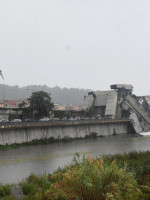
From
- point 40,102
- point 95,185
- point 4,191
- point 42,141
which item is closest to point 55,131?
point 42,141

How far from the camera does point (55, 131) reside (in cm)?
7875

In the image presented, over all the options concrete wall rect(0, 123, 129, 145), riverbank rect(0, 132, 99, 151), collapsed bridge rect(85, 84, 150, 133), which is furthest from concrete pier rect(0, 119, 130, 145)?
collapsed bridge rect(85, 84, 150, 133)

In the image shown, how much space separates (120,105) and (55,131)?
177 feet

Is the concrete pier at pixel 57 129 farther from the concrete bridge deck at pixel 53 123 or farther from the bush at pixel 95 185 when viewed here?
the bush at pixel 95 185

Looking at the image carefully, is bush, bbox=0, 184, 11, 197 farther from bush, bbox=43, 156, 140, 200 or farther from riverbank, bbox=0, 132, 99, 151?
riverbank, bbox=0, 132, 99, 151

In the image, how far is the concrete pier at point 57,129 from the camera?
66.6 metres

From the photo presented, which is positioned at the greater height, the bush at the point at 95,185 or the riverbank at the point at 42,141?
the bush at the point at 95,185

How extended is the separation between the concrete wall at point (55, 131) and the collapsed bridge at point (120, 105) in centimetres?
942

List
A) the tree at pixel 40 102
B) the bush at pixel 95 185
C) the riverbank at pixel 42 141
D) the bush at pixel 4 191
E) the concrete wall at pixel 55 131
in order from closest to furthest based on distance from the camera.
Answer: the bush at pixel 95 185
the bush at pixel 4 191
the riverbank at pixel 42 141
the concrete wall at pixel 55 131
the tree at pixel 40 102

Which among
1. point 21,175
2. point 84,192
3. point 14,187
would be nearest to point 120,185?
point 84,192

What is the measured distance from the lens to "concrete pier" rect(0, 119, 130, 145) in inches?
2621

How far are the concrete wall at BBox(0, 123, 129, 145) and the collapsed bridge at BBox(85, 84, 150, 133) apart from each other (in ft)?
30.9

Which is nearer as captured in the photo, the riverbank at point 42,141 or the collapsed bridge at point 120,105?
the riverbank at point 42,141

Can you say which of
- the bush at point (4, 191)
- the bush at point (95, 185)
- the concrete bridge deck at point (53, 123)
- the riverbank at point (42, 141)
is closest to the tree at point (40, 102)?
the concrete bridge deck at point (53, 123)
